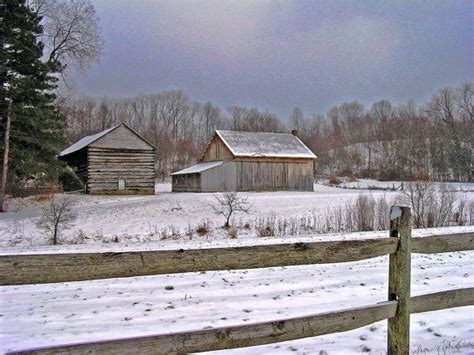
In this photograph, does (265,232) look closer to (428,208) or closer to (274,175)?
(428,208)

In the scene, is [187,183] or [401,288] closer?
[401,288]

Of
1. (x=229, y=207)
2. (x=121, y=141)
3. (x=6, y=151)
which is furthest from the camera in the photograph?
(x=121, y=141)

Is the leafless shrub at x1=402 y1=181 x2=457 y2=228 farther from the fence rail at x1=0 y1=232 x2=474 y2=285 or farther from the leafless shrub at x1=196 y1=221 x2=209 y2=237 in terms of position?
the fence rail at x1=0 y1=232 x2=474 y2=285

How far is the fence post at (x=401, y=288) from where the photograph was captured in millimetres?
3381

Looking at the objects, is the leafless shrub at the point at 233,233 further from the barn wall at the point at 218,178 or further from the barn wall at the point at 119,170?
the barn wall at the point at 218,178

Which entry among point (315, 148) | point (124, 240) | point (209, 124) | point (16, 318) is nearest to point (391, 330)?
point (16, 318)

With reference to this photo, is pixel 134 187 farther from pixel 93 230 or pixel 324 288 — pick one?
pixel 324 288

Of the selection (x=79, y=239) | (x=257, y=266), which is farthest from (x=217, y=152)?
(x=257, y=266)

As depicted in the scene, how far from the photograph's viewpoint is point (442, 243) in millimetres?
3770

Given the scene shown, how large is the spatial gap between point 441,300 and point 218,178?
3670 centimetres

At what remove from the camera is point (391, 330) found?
11.2 ft

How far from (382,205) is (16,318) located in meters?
18.0

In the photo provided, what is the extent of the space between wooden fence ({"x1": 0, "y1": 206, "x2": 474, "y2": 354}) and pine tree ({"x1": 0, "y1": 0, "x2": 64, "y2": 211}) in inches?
977

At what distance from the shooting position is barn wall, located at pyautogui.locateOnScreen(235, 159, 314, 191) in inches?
1577
